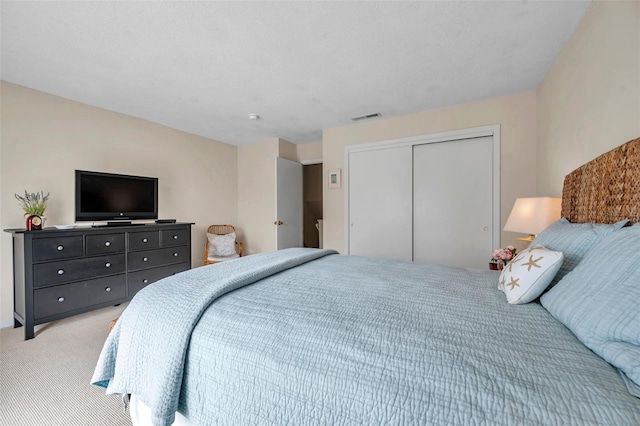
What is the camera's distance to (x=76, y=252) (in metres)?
2.42

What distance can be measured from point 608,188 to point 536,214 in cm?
67

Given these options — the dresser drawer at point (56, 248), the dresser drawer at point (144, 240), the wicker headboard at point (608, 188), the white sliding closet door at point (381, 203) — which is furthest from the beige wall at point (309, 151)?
the wicker headboard at point (608, 188)

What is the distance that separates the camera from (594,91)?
1.55 m

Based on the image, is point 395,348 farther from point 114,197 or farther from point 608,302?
point 114,197

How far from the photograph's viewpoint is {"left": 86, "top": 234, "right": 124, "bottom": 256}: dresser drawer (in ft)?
8.26

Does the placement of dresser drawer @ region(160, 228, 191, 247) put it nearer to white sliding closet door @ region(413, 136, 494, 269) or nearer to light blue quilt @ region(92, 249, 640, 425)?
light blue quilt @ region(92, 249, 640, 425)

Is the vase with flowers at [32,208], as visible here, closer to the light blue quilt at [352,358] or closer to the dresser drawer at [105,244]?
the dresser drawer at [105,244]

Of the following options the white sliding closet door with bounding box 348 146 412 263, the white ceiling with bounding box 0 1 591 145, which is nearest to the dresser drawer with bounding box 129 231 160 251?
the white ceiling with bounding box 0 1 591 145

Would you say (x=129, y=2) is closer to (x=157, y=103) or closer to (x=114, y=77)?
(x=114, y=77)

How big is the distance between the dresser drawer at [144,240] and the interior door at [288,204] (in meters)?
1.65

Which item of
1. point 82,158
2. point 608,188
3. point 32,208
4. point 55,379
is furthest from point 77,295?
point 608,188

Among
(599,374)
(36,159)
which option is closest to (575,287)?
(599,374)

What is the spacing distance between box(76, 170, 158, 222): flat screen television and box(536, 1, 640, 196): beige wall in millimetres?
4141

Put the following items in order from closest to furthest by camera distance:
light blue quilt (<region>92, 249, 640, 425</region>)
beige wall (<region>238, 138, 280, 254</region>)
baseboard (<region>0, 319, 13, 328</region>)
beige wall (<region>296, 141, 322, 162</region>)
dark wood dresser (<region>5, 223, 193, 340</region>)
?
1. light blue quilt (<region>92, 249, 640, 425</region>)
2. dark wood dresser (<region>5, 223, 193, 340</region>)
3. baseboard (<region>0, 319, 13, 328</region>)
4. beige wall (<region>238, 138, 280, 254</region>)
5. beige wall (<region>296, 141, 322, 162</region>)
